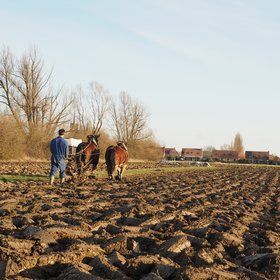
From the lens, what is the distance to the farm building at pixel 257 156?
112562 mm

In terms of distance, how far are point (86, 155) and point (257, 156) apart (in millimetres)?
104670

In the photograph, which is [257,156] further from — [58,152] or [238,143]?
[58,152]

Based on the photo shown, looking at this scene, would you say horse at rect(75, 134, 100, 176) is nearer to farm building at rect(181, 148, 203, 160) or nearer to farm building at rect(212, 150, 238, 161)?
farm building at rect(181, 148, 203, 160)

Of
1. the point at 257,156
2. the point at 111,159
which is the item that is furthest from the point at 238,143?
the point at 111,159

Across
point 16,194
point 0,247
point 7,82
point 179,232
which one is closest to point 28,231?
point 0,247

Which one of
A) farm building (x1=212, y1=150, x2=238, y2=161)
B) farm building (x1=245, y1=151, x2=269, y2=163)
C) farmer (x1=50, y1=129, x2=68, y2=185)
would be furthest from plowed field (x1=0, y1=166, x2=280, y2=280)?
farm building (x1=212, y1=150, x2=238, y2=161)

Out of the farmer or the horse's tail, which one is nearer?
the farmer

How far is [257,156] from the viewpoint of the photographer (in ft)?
382

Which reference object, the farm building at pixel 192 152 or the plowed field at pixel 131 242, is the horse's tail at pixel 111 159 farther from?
the farm building at pixel 192 152

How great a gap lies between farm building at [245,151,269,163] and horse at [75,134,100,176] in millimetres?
96705

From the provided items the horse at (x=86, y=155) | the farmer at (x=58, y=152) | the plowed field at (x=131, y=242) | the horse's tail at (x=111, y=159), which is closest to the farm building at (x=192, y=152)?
the horse's tail at (x=111, y=159)

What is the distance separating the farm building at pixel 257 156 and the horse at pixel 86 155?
317 feet

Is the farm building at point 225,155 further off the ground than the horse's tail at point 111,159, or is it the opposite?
the farm building at point 225,155

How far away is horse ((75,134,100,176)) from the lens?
1683 centimetres
